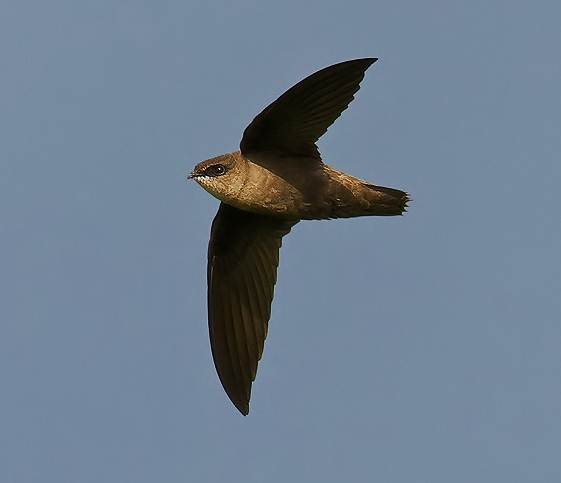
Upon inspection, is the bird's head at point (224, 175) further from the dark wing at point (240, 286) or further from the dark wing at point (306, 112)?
the dark wing at point (240, 286)

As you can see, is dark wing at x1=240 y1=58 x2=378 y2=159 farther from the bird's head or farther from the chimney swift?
the bird's head

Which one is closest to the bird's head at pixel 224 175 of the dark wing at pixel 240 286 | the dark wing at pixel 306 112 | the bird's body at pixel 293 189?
the bird's body at pixel 293 189

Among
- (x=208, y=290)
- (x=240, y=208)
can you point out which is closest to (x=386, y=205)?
(x=240, y=208)

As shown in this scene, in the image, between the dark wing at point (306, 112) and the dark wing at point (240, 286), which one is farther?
the dark wing at point (240, 286)

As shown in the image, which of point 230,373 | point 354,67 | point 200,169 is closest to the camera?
point 354,67

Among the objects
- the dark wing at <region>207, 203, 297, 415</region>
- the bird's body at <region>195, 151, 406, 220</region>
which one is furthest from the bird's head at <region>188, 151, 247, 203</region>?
the dark wing at <region>207, 203, 297, 415</region>

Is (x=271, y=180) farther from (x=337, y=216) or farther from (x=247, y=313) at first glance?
(x=247, y=313)

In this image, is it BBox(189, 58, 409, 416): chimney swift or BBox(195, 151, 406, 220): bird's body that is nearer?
BBox(189, 58, 409, 416): chimney swift
